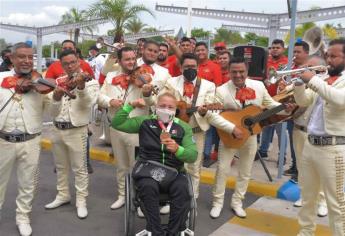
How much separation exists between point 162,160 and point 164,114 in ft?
1.48

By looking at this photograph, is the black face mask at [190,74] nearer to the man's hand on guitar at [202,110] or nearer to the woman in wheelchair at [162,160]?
the man's hand on guitar at [202,110]

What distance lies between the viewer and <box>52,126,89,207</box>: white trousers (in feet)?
14.9

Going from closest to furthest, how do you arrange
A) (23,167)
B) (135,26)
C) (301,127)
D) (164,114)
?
(164,114) → (23,167) → (301,127) → (135,26)

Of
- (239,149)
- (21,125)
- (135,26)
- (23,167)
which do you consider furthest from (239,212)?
(135,26)

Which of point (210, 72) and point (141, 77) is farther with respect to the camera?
point (210, 72)

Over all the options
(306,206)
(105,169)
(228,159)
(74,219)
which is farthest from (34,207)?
(306,206)

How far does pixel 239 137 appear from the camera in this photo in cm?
441

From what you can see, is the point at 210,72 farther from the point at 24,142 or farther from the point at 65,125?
the point at 24,142

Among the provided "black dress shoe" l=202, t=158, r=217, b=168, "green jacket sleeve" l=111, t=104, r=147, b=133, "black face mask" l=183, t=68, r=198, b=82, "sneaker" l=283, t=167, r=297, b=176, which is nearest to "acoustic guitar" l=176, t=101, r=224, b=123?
"black face mask" l=183, t=68, r=198, b=82

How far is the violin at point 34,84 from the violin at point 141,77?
2.74ft

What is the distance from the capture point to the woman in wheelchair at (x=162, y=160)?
12.0 feet

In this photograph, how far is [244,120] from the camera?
14.9 feet

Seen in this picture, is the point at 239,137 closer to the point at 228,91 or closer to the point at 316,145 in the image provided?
the point at 228,91

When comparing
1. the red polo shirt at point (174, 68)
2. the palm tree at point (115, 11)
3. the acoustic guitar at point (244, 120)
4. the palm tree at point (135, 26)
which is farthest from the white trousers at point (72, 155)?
the palm tree at point (135, 26)
